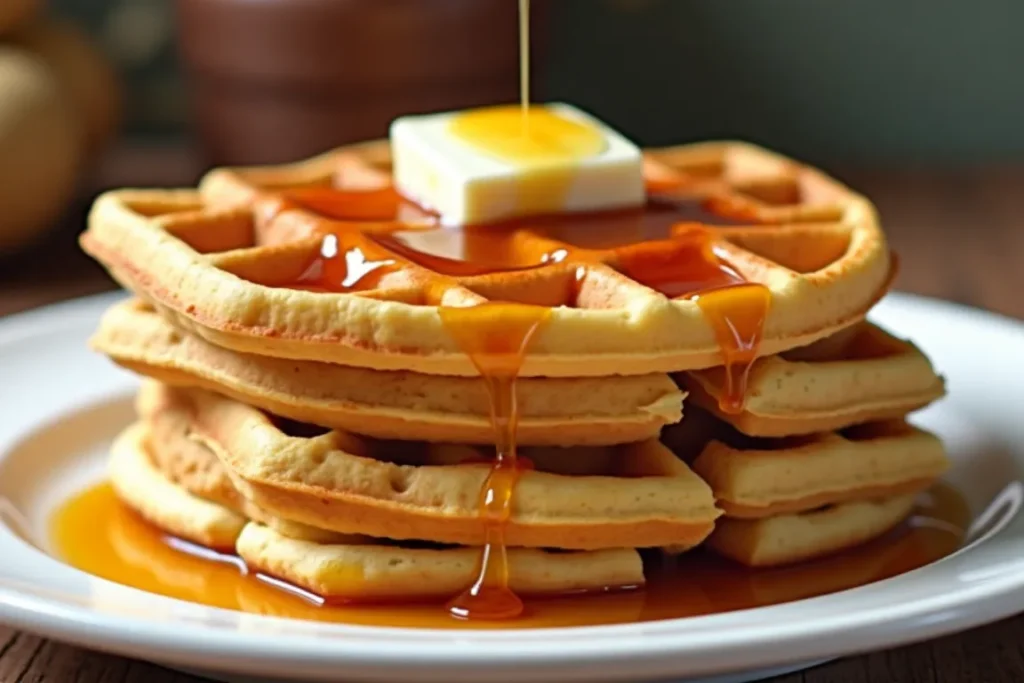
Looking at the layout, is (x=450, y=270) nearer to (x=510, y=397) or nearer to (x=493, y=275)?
(x=493, y=275)

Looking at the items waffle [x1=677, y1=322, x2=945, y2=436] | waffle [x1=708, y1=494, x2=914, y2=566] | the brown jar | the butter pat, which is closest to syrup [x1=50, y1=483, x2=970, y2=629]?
waffle [x1=708, y1=494, x2=914, y2=566]

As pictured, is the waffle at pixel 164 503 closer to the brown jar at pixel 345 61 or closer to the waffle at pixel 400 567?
the waffle at pixel 400 567

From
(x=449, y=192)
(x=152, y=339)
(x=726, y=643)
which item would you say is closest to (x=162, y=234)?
(x=152, y=339)

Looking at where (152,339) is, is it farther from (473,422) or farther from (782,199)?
(782,199)

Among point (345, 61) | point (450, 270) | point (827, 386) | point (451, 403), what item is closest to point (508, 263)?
point (450, 270)

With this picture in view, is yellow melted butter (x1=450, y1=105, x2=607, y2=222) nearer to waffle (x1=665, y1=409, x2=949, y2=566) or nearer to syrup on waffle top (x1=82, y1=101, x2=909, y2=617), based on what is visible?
syrup on waffle top (x1=82, y1=101, x2=909, y2=617)
